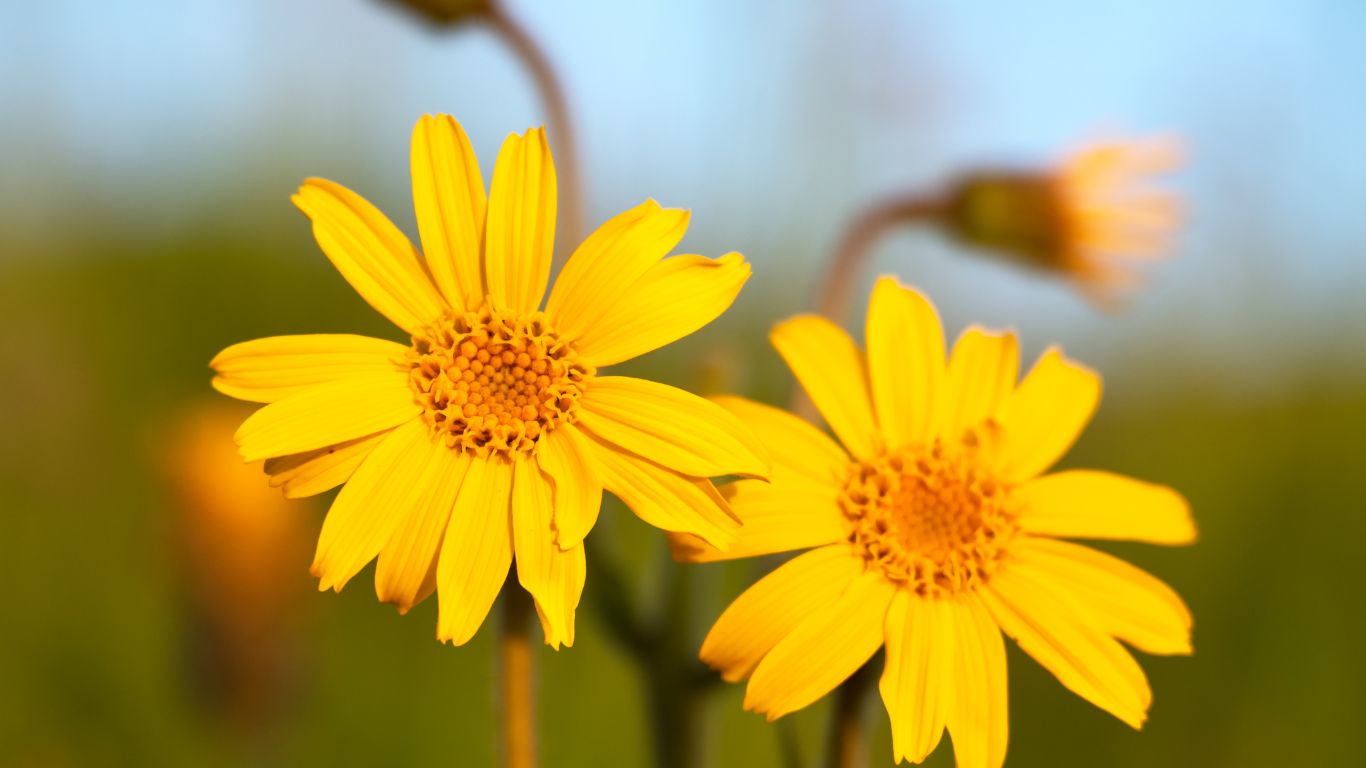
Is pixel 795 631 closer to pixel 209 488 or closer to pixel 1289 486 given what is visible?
pixel 209 488

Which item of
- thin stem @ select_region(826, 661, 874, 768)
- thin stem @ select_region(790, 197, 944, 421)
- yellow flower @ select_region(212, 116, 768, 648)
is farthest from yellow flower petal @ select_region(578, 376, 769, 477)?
thin stem @ select_region(790, 197, 944, 421)

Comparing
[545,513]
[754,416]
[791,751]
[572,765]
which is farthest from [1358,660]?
[545,513]

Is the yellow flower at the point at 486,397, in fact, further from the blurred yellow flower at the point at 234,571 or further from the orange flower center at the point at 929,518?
the blurred yellow flower at the point at 234,571

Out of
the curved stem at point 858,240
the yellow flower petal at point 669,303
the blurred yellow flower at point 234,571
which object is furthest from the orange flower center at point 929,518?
the blurred yellow flower at point 234,571

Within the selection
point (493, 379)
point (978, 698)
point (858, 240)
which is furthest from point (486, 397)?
point (858, 240)

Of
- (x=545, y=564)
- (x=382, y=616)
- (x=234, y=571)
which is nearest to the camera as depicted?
(x=545, y=564)

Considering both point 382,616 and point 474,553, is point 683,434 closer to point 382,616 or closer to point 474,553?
point 474,553
